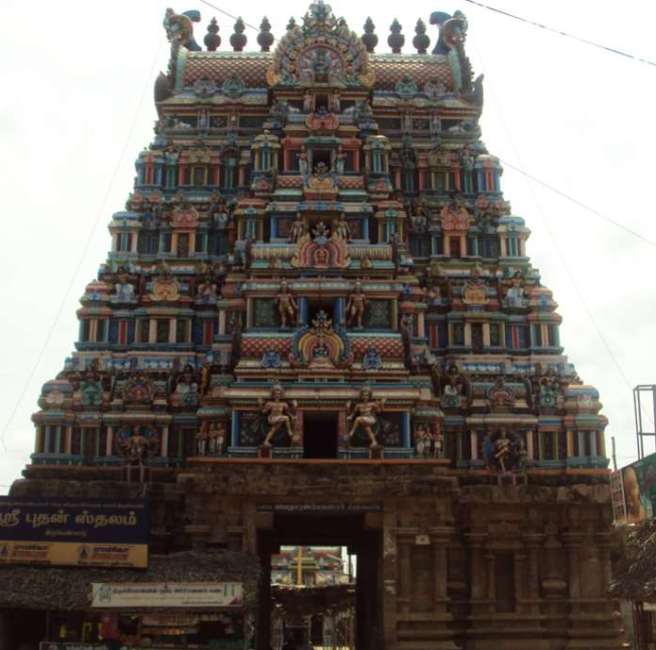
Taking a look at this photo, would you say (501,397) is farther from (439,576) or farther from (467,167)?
(467,167)

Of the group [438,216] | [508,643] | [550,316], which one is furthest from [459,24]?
[508,643]

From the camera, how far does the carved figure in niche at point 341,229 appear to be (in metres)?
41.1

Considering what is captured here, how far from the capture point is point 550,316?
1623 inches

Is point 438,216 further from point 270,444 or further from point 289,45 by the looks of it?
point 270,444

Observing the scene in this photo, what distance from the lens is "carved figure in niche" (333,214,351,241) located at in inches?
1618

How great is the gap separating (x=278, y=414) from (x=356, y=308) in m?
5.82

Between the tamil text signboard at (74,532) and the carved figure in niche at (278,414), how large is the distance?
249 inches

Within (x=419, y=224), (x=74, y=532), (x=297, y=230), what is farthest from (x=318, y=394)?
(x=419, y=224)

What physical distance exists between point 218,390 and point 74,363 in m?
6.59

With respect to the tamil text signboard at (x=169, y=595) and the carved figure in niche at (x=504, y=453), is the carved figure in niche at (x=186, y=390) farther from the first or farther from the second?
the carved figure in niche at (x=504, y=453)

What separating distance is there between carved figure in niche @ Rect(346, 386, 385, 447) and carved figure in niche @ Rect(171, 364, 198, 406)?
6.75 meters

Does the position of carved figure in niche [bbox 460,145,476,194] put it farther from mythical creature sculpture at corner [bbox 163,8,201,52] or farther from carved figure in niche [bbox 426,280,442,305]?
mythical creature sculpture at corner [bbox 163,8,201,52]

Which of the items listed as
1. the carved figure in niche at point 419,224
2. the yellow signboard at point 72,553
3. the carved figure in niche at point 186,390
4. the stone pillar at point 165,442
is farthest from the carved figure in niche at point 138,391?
the carved figure in niche at point 419,224

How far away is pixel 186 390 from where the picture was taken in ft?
130
